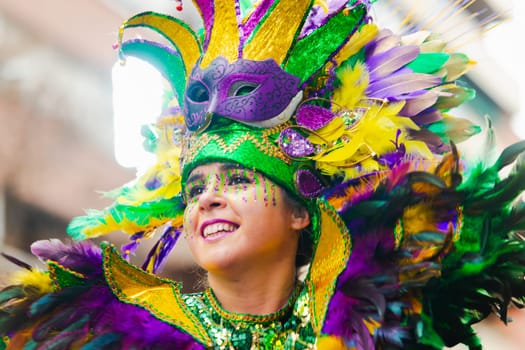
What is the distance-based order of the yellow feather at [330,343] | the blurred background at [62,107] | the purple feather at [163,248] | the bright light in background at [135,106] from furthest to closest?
the blurred background at [62,107] < the bright light in background at [135,106] < the purple feather at [163,248] < the yellow feather at [330,343]

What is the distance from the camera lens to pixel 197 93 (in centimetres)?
203

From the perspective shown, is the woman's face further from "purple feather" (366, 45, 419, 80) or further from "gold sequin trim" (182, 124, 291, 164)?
"purple feather" (366, 45, 419, 80)

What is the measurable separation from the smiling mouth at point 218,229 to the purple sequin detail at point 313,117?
0.39 meters

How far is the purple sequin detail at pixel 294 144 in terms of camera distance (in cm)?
196

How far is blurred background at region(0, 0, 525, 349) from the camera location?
373 cm

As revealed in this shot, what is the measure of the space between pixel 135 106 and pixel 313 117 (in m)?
1.03

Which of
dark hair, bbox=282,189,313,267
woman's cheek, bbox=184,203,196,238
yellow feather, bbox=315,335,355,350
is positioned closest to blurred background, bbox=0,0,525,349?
dark hair, bbox=282,189,313,267

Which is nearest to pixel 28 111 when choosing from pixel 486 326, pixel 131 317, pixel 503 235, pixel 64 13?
pixel 64 13

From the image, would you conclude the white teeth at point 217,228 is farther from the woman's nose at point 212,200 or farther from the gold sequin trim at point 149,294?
the gold sequin trim at point 149,294

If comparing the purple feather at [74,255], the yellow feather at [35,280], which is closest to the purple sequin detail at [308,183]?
the purple feather at [74,255]

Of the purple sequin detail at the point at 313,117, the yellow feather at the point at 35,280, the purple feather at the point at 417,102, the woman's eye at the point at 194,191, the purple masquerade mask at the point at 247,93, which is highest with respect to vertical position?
the purple masquerade mask at the point at 247,93

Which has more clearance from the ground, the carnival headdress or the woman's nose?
the carnival headdress

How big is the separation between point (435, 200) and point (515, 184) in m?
0.20

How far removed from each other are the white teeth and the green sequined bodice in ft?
0.77
